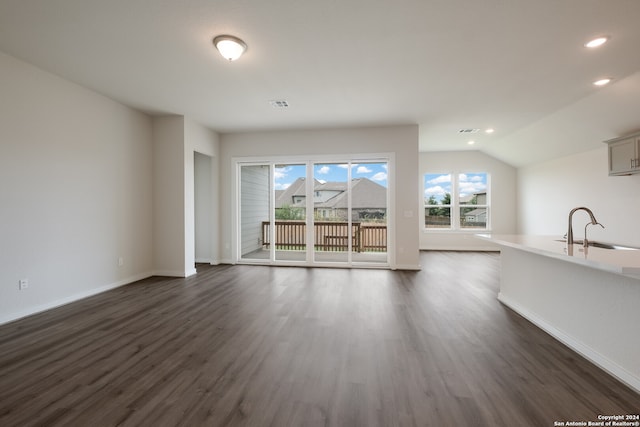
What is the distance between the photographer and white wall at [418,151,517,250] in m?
7.84

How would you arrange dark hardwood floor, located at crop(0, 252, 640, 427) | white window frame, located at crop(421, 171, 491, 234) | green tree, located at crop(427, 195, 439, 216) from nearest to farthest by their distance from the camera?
dark hardwood floor, located at crop(0, 252, 640, 427) < white window frame, located at crop(421, 171, 491, 234) < green tree, located at crop(427, 195, 439, 216)

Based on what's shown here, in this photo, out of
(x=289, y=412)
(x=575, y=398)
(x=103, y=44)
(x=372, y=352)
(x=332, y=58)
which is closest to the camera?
(x=289, y=412)

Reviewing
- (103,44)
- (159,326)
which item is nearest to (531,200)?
(159,326)

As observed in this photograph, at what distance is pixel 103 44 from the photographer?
2.78m

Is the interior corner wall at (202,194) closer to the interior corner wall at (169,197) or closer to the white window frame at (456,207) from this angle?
the interior corner wall at (169,197)

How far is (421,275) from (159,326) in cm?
425

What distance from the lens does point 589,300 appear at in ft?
7.44

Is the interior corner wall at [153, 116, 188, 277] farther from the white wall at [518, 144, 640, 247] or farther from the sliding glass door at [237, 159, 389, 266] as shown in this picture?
the white wall at [518, 144, 640, 247]

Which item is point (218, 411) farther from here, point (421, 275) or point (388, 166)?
point (388, 166)

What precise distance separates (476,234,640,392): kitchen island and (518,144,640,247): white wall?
3280 millimetres

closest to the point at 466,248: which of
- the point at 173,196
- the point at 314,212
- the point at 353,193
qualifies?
the point at 353,193

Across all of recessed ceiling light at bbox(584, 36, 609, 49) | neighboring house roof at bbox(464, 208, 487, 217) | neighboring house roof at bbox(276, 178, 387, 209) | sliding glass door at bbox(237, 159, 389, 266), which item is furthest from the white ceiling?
neighboring house roof at bbox(464, 208, 487, 217)

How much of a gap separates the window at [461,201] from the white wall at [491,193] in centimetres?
16

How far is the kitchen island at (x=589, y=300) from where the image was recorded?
1872mm
